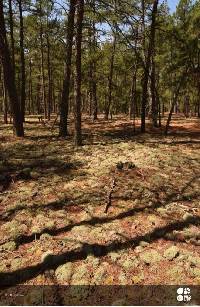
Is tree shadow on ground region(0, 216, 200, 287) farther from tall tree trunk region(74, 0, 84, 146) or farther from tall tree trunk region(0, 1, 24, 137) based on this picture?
tall tree trunk region(0, 1, 24, 137)

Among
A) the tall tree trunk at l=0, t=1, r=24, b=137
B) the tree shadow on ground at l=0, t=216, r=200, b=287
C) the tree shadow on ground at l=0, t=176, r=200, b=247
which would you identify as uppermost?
the tall tree trunk at l=0, t=1, r=24, b=137

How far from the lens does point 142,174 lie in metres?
11.4

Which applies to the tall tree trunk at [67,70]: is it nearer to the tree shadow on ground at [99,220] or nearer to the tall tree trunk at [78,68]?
the tall tree trunk at [78,68]

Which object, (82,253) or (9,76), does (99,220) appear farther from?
(9,76)

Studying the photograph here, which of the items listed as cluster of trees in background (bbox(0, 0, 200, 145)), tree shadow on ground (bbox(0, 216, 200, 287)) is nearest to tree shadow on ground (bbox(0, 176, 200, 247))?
tree shadow on ground (bbox(0, 216, 200, 287))

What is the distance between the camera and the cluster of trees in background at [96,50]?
14.8 metres

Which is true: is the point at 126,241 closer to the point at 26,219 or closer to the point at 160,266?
the point at 160,266

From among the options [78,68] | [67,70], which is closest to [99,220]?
[78,68]

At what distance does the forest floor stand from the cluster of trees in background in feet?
10.8

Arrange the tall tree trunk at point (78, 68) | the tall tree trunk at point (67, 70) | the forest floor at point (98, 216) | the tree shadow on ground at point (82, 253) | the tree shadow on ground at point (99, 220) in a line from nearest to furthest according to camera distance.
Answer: the tree shadow on ground at point (82, 253)
the forest floor at point (98, 216)
the tree shadow on ground at point (99, 220)
the tall tree trunk at point (78, 68)
the tall tree trunk at point (67, 70)

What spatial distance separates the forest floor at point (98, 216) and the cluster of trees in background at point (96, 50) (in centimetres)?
329

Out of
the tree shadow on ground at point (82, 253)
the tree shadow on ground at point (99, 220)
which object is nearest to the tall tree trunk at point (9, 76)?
the tree shadow on ground at point (99, 220)

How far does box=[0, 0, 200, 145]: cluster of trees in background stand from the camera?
1479 centimetres

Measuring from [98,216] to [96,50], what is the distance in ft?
72.2
